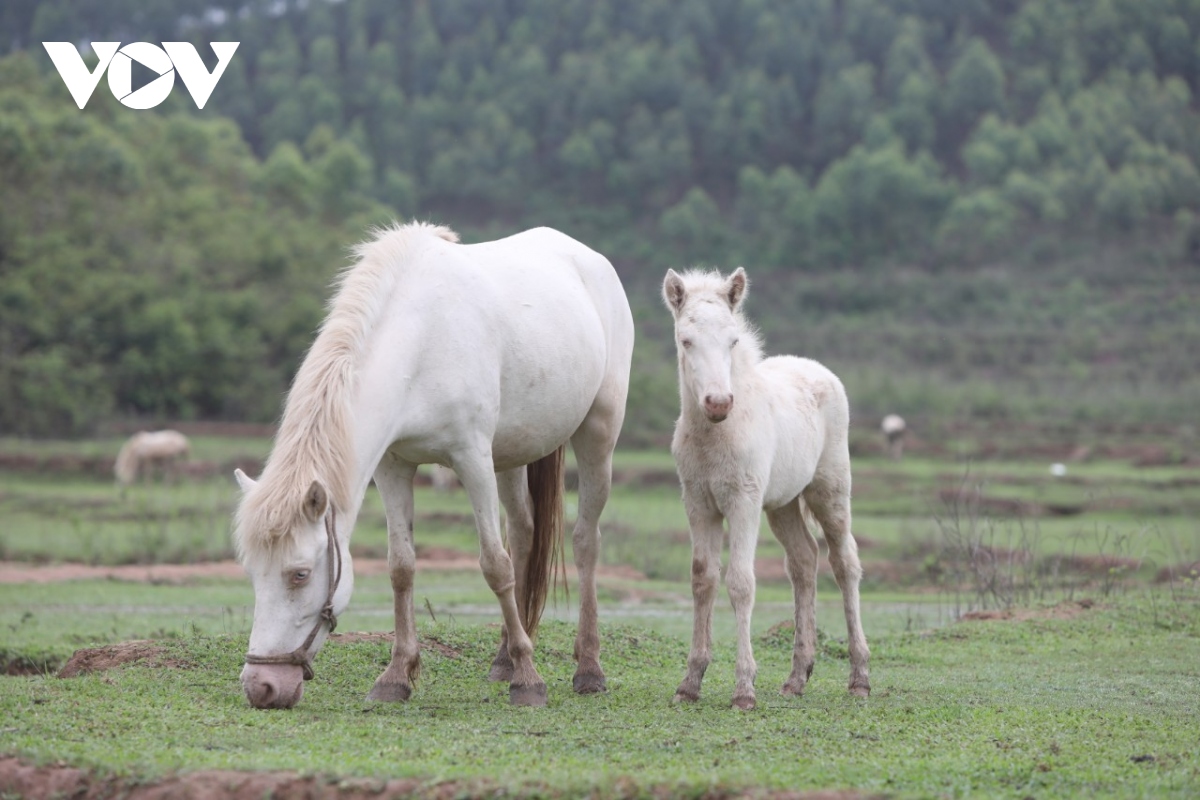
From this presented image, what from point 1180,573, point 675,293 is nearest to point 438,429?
point 675,293

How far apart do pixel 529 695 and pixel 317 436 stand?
193cm

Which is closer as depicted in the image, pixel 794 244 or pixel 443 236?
pixel 443 236

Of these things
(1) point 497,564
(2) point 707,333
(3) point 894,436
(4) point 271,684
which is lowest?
(4) point 271,684

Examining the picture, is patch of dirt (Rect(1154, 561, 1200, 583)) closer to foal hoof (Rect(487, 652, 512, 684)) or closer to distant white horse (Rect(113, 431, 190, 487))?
foal hoof (Rect(487, 652, 512, 684))

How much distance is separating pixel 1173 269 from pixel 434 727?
69589 millimetres

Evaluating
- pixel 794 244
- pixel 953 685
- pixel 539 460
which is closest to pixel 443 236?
pixel 539 460

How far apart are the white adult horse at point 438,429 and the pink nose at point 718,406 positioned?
1.22m

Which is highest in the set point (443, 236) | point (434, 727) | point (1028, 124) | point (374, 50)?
point (374, 50)

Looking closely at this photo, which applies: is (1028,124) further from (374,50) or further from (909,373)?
(374,50)

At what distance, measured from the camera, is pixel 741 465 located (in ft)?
24.8

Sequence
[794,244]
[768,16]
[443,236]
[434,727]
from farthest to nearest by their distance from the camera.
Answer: [768,16] < [794,244] < [443,236] < [434,727]

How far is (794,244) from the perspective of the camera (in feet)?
262

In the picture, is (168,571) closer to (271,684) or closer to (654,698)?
(654,698)

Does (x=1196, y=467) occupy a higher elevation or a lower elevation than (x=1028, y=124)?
lower
